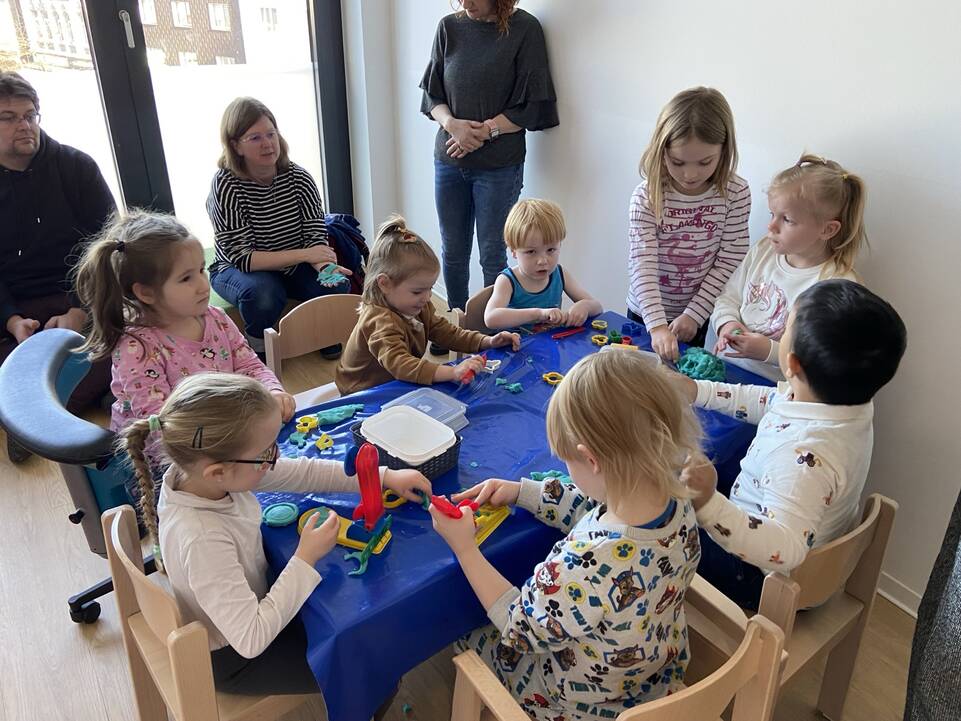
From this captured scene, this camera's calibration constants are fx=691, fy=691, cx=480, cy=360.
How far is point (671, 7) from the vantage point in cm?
232

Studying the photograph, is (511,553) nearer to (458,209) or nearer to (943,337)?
(943,337)

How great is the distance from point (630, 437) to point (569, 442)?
0.32 feet

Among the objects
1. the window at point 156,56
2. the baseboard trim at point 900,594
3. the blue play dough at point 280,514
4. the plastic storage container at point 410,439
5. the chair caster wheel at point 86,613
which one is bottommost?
the baseboard trim at point 900,594

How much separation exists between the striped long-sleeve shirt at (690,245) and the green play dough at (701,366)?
0.78 feet

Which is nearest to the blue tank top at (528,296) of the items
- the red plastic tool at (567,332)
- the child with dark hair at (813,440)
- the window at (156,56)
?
the red plastic tool at (567,332)

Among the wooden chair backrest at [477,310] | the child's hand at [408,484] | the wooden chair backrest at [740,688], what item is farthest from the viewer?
the wooden chair backrest at [477,310]

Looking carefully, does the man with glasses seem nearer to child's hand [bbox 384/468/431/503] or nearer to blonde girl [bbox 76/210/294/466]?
blonde girl [bbox 76/210/294/466]

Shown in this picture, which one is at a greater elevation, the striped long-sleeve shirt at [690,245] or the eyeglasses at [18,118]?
the eyeglasses at [18,118]

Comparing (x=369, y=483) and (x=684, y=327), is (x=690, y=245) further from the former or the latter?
(x=369, y=483)

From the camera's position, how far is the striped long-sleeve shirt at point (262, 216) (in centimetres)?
283

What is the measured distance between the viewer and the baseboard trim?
6.64 ft

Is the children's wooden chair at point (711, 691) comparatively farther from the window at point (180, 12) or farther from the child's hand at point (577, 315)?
the window at point (180, 12)

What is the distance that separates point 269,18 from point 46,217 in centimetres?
164

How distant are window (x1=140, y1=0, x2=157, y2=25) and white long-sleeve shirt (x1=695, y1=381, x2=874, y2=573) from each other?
10.5 feet
